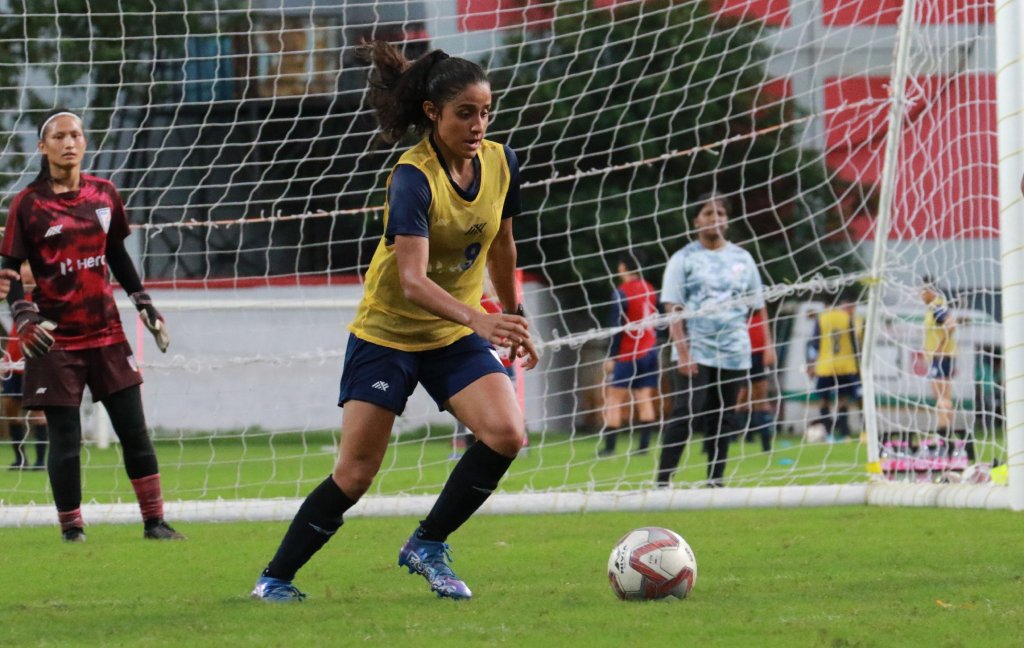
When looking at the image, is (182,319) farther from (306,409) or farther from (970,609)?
(970,609)

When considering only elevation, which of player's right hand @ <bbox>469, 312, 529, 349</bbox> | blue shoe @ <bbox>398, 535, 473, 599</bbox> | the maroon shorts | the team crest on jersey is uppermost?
the team crest on jersey

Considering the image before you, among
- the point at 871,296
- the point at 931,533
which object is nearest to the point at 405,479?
the point at 871,296

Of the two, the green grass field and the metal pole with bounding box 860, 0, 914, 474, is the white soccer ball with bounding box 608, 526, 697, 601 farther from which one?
the metal pole with bounding box 860, 0, 914, 474

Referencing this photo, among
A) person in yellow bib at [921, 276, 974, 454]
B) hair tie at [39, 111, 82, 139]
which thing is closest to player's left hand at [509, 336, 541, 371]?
hair tie at [39, 111, 82, 139]

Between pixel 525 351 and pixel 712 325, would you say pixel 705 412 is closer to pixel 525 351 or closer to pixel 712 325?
pixel 712 325

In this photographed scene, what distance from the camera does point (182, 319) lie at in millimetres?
15523

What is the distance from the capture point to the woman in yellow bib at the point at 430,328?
4.70 m

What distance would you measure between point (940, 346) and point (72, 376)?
21.9ft

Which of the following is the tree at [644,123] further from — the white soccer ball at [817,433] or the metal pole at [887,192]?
the white soccer ball at [817,433]

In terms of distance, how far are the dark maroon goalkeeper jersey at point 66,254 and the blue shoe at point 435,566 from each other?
2.63 meters

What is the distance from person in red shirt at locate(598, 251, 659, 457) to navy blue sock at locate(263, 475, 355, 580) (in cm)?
728

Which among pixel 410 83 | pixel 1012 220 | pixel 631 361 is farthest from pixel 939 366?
pixel 410 83

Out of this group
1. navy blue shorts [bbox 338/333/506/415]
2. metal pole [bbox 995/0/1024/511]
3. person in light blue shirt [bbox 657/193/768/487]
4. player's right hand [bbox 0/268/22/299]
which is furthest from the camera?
person in light blue shirt [bbox 657/193/768/487]

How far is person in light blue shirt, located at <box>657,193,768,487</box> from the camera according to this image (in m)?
9.21
